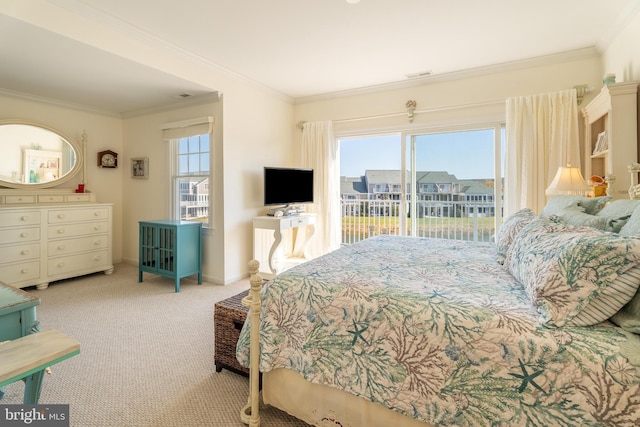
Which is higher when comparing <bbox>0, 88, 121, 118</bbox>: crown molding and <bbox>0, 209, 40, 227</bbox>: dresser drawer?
<bbox>0, 88, 121, 118</bbox>: crown molding

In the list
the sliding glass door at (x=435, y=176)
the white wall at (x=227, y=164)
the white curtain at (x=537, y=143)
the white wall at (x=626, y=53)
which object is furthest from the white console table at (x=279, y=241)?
the white wall at (x=626, y=53)

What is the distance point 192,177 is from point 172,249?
41.7 inches

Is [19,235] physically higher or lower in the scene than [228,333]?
higher

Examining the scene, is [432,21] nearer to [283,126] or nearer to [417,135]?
[417,135]

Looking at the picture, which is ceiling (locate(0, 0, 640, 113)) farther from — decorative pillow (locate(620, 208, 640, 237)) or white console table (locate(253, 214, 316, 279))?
decorative pillow (locate(620, 208, 640, 237))

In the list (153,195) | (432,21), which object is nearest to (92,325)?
(153,195)

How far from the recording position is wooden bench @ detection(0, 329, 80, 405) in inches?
31.8

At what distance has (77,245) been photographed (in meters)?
3.82

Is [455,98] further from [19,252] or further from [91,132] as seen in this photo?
[19,252]

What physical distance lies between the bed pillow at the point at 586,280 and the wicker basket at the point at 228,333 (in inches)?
58.4

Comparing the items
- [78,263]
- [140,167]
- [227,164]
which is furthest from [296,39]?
[78,263]

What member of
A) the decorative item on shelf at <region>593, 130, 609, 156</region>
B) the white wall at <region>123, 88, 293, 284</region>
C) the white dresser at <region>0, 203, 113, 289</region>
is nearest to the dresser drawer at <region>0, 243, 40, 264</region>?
the white dresser at <region>0, 203, 113, 289</region>

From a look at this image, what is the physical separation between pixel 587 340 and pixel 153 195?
15.9 ft

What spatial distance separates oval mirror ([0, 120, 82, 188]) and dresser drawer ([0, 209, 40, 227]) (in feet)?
1.93
